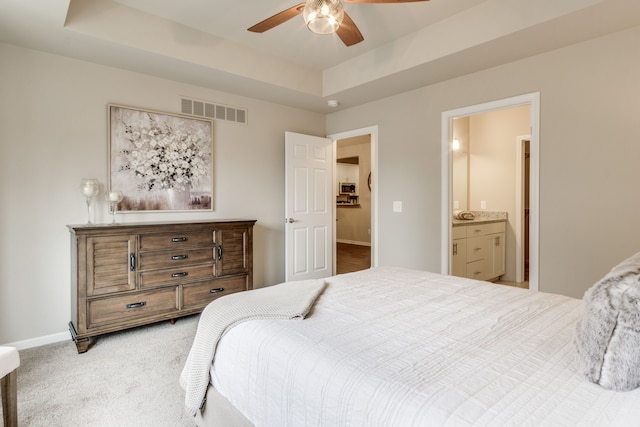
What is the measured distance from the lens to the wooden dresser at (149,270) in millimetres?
2555

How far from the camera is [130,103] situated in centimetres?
316

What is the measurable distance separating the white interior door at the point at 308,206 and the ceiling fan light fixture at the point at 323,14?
2225 millimetres

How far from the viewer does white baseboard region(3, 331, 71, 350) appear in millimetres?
2662

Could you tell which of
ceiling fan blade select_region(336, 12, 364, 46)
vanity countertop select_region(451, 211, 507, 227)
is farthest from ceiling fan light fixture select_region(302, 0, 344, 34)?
vanity countertop select_region(451, 211, 507, 227)

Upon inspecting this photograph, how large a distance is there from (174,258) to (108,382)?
42.9 inches

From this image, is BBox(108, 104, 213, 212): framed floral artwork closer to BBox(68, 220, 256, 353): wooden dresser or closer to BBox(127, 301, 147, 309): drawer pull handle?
BBox(68, 220, 256, 353): wooden dresser

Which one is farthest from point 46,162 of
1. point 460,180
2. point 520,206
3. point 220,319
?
point 520,206

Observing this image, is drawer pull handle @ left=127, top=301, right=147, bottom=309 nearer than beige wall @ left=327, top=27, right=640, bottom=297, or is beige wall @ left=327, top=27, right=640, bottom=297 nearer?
beige wall @ left=327, top=27, right=640, bottom=297

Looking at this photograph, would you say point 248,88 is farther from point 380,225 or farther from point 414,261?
point 414,261

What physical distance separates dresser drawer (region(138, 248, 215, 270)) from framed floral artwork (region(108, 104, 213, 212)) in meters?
0.61

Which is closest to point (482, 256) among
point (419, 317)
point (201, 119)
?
point (419, 317)

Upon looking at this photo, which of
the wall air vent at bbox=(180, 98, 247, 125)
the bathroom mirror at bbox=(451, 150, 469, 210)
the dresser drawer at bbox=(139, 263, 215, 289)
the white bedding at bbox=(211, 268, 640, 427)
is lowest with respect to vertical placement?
the dresser drawer at bbox=(139, 263, 215, 289)

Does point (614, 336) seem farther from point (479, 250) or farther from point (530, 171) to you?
point (479, 250)

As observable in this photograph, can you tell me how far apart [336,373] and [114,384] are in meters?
1.90
